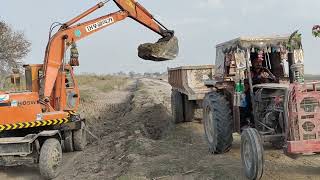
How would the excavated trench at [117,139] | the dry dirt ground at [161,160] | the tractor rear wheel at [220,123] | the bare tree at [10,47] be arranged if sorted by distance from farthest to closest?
the bare tree at [10,47] → the excavated trench at [117,139] → the tractor rear wheel at [220,123] → the dry dirt ground at [161,160]

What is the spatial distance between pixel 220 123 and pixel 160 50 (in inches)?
186

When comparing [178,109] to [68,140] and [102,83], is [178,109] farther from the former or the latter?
[102,83]

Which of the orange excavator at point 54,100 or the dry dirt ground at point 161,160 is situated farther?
the orange excavator at point 54,100

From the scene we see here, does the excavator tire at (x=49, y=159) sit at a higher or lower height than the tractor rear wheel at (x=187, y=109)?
lower

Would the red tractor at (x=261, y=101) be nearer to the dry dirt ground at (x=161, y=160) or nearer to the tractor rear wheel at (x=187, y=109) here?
the dry dirt ground at (x=161, y=160)

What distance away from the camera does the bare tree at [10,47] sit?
36.4 m

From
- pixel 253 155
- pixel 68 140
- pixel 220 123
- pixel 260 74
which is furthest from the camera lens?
pixel 68 140

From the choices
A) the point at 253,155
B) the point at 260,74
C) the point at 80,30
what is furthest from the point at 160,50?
the point at 253,155

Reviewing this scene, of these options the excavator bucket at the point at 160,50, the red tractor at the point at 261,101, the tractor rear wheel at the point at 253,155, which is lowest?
the tractor rear wheel at the point at 253,155

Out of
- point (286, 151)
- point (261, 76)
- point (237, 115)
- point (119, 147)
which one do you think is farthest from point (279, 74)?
point (119, 147)

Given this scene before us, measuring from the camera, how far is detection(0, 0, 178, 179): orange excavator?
35.2 feet

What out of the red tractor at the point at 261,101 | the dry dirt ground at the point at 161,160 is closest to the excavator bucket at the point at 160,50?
the dry dirt ground at the point at 161,160

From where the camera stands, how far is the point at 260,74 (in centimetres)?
1034

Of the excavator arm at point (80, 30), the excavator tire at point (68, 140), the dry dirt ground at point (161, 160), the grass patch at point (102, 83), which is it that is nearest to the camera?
the dry dirt ground at point (161, 160)
